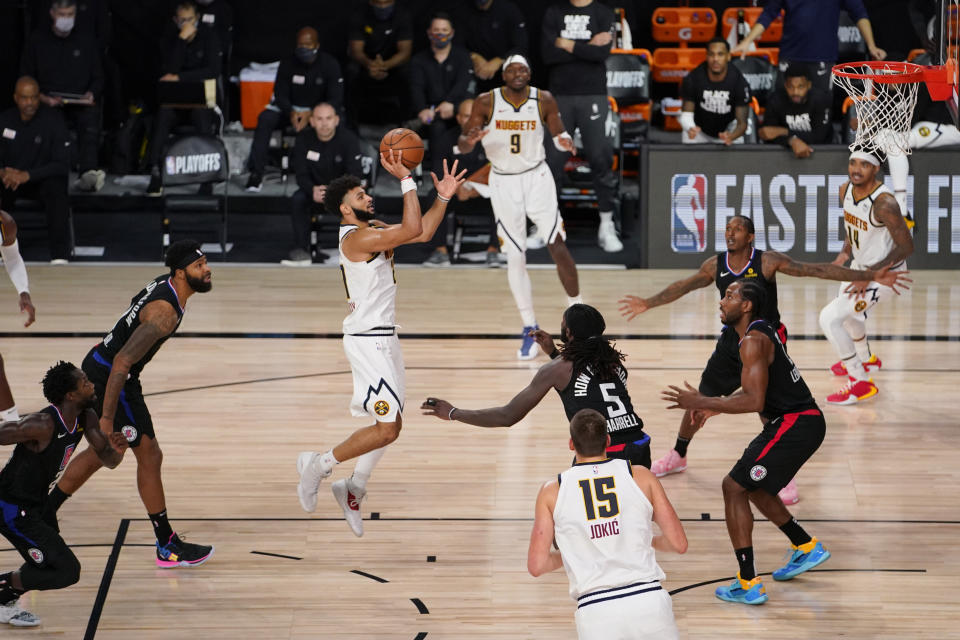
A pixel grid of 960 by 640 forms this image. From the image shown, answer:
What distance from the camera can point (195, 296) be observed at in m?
12.3

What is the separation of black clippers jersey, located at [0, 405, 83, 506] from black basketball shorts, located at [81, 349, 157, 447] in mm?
544

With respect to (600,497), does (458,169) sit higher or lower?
higher

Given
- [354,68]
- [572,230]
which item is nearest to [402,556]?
[572,230]

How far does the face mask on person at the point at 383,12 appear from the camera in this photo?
14945 mm

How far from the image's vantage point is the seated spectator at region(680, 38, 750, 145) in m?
13.7

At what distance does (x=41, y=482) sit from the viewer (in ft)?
18.2

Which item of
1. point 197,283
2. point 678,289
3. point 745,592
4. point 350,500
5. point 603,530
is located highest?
point 197,283

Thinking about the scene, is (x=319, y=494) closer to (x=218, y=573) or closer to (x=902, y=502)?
(x=218, y=573)

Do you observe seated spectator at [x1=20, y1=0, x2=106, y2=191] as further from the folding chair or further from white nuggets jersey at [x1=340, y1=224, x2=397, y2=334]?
white nuggets jersey at [x1=340, y1=224, x2=397, y2=334]

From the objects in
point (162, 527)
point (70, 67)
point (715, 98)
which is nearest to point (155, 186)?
point (70, 67)

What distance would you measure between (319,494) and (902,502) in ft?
10.5

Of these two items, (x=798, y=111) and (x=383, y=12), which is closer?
(x=798, y=111)

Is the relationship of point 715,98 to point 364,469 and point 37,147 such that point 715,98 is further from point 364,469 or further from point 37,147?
point 364,469

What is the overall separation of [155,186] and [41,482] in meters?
9.74
